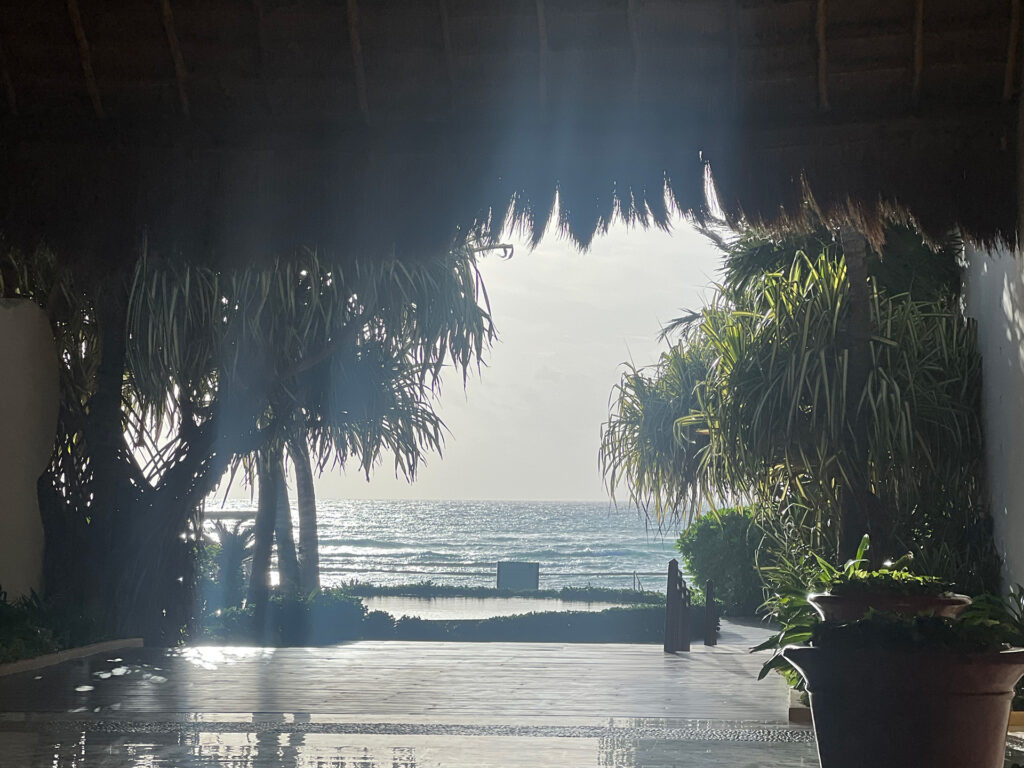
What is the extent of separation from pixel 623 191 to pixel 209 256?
149 centimetres

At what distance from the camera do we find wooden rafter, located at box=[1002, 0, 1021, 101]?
12.4 feet

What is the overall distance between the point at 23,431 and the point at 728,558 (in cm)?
995

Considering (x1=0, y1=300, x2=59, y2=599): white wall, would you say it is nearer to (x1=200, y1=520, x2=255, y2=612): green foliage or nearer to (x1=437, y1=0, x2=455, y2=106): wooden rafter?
(x1=437, y1=0, x2=455, y2=106): wooden rafter

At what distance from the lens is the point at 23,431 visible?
7.32m

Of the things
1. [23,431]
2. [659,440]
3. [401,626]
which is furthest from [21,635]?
[659,440]

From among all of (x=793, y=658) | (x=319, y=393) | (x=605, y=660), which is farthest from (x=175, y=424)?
(x=793, y=658)

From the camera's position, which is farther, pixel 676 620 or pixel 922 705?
pixel 676 620

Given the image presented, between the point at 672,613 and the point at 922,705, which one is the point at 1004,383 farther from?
the point at 922,705

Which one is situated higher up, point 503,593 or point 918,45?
point 918,45

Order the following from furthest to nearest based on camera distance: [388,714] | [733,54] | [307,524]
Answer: [307,524] < [388,714] < [733,54]

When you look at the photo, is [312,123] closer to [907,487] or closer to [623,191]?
[623,191]

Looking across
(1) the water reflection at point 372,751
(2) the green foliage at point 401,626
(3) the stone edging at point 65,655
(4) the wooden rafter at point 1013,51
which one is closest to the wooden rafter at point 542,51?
(4) the wooden rafter at point 1013,51

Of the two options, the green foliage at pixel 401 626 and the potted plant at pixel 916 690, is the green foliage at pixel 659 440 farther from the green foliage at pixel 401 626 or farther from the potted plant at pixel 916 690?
the potted plant at pixel 916 690

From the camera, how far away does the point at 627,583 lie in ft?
118
